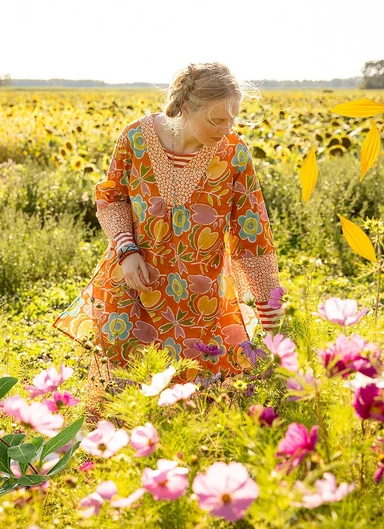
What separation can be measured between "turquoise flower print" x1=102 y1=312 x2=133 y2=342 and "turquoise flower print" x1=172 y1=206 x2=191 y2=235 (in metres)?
0.31

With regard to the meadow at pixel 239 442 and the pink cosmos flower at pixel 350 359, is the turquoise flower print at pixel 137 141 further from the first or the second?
the pink cosmos flower at pixel 350 359

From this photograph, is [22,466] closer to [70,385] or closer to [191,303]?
[191,303]

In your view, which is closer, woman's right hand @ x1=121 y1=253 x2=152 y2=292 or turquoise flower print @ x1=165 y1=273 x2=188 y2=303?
woman's right hand @ x1=121 y1=253 x2=152 y2=292

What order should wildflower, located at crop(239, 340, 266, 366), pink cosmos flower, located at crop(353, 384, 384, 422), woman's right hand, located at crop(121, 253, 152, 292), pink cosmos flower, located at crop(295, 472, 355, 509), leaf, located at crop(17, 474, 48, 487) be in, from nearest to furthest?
pink cosmos flower, located at crop(295, 472, 355, 509), pink cosmos flower, located at crop(353, 384, 384, 422), leaf, located at crop(17, 474, 48, 487), wildflower, located at crop(239, 340, 266, 366), woman's right hand, located at crop(121, 253, 152, 292)

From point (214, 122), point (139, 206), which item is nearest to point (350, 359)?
point (214, 122)

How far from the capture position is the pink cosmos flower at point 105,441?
778 millimetres

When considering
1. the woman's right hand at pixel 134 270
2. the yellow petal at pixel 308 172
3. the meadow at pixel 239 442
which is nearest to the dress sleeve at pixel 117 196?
the woman's right hand at pixel 134 270

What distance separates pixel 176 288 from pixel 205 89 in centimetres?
A: 59

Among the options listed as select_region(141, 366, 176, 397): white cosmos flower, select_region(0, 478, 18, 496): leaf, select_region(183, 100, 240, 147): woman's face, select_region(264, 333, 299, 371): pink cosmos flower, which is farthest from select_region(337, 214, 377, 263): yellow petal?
select_region(183, 100, 240, 147): woman's face

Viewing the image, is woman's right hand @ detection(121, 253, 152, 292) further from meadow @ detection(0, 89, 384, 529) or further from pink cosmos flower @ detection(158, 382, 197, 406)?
pink cosmos flower @ detection(158, 382, 197, 406)

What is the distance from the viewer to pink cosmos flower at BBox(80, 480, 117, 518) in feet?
2.24

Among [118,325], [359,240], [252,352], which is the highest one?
[359,240]

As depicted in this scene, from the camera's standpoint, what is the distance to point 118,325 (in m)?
2.01

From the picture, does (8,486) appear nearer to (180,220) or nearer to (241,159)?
(180,220)
